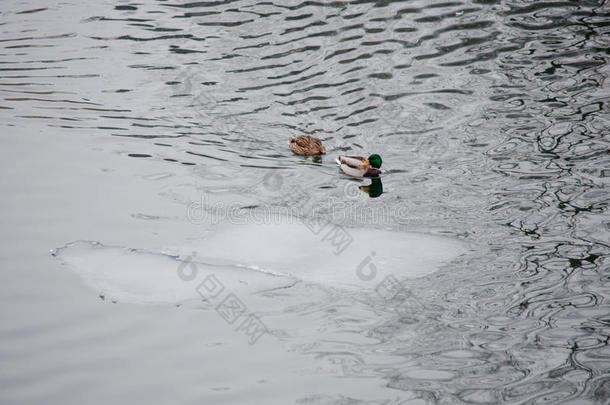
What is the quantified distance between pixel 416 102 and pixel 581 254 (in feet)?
15.4

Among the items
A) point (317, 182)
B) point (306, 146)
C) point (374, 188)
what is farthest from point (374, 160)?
point (306, 146)

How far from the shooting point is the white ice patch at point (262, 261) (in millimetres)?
7270

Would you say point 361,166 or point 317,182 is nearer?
point 361,166

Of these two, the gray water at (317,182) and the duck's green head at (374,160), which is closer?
the gray water at (317,182)

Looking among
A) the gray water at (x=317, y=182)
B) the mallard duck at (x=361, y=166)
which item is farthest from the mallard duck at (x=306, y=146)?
the mallard duck at (x=361, y=166)

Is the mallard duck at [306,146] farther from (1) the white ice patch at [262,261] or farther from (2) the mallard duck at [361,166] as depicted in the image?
(1) the white ice patch at [262,261]

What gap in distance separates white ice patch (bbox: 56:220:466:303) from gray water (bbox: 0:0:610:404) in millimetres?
152

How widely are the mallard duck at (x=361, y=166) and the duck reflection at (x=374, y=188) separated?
0.27 feet

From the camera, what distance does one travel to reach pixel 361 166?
9656 mm

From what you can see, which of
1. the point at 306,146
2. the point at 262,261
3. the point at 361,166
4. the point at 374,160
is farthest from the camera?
the point at 306,146

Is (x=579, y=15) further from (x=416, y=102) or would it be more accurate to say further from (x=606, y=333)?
(x=606, y=333)

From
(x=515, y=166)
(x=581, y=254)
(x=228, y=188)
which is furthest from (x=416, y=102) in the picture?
(x=581, y=254)

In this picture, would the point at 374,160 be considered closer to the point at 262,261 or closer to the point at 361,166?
Result: the point at 361,166

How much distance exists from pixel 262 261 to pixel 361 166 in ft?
7.91
